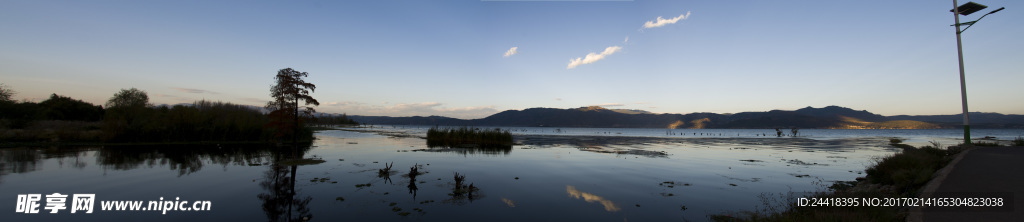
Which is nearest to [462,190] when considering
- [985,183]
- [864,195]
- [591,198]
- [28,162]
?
[591,198]

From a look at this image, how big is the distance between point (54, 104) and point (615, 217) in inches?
3415

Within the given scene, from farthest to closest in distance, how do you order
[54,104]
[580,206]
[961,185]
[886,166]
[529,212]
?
[54,104]
[886,166]
[580,206]
[529,212]
[961,185]

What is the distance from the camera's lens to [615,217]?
30.9ft

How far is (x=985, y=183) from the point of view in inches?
359

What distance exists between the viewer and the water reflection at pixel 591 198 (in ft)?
34.0

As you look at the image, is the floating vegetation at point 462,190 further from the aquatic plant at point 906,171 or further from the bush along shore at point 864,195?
the aquatic plant at point 906,171

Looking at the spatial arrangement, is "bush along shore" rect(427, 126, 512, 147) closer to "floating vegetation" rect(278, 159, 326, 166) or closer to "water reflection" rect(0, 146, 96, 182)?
"floating vegetation" rect(278, 159, 326, 166)

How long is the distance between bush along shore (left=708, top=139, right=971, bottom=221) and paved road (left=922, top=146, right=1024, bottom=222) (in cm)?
50

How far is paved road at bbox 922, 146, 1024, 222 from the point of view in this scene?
645 centimetres

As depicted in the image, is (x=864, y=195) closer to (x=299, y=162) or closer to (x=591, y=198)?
(x=591, y=198)

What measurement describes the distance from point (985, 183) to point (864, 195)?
3430mm

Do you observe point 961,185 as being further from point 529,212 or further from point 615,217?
point 529,212

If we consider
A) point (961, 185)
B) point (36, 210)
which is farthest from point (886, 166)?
point (36, 210)

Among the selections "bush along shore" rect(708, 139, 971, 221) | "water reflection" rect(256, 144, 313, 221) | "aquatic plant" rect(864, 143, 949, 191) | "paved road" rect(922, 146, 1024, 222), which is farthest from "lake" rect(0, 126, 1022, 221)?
"paved road" rect(922, 146, 1024, 222)
